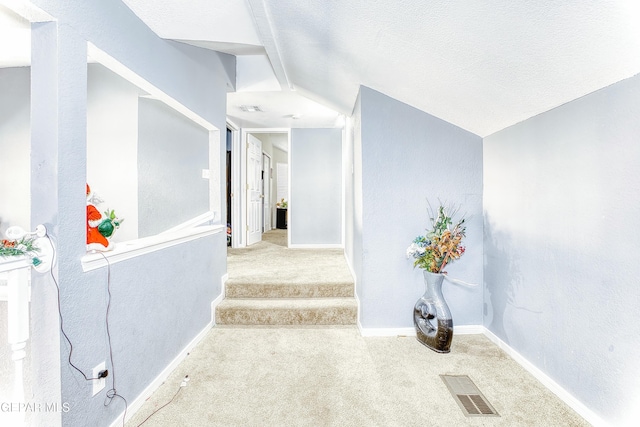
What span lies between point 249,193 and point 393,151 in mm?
3317

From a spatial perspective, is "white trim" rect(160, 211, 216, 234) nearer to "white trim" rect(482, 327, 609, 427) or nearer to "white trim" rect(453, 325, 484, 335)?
"white trim" rect(453, 325, 484, 335)

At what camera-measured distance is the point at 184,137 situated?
276 centimetres

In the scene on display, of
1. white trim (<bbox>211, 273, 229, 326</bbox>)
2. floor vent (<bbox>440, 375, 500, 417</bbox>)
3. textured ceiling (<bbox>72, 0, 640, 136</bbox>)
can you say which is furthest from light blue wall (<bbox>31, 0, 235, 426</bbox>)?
floor vent (<bbox>440, 375, 500, 417</bbox>)

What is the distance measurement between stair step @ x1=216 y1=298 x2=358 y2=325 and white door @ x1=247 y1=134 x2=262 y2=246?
2575mm

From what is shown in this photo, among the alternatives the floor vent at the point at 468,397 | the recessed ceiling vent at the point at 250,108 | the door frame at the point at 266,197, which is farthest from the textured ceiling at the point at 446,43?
the door frame at the point at 266,197

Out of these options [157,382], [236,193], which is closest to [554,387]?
[157,382]

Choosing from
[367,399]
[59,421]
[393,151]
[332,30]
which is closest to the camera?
[59,421]

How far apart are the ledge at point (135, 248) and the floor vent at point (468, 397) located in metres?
2.06

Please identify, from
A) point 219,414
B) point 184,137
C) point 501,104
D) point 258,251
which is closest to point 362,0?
point 501,104

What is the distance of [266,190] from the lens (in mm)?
6938

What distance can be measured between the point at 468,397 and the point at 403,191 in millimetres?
1508

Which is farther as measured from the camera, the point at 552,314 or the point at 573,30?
the point at 552,314

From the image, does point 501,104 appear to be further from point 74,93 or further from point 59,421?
point 59,421

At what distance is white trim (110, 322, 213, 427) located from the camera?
5.14 feet
